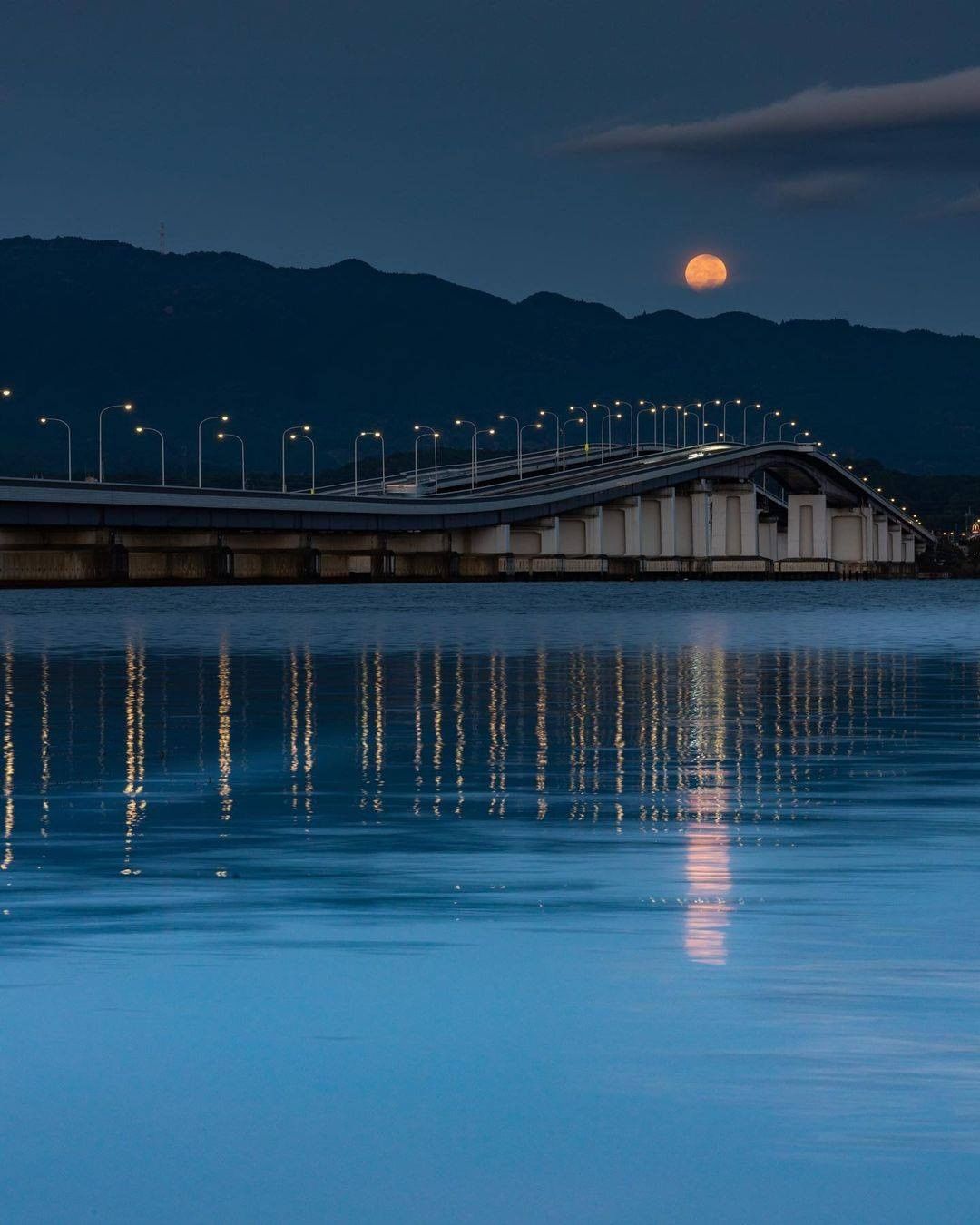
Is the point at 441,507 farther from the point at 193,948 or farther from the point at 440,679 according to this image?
the point at 193,948

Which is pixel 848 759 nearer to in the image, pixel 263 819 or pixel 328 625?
pixel 263 819

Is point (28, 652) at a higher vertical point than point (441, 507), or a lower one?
lower

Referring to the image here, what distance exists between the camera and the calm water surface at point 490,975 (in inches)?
305

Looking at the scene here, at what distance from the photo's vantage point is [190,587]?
189m

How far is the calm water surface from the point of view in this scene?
7.74 metres

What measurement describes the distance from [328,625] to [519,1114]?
82.9m

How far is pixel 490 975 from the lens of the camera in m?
11.5

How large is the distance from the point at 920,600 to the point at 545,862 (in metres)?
146

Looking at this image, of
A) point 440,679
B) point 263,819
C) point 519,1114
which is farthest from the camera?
point 440,679

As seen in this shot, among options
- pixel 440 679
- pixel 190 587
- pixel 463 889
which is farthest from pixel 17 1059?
pixel 190 587

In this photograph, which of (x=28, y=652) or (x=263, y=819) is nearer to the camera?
(x=263, y=819)

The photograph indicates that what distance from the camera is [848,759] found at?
26.8 m

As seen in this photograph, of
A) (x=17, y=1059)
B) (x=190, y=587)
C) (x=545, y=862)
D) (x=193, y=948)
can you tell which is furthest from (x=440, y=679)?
(x=190, y=587)

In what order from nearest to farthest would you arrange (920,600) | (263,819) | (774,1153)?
1. (774,1153)
2. (263,819)
3. (920,600)
